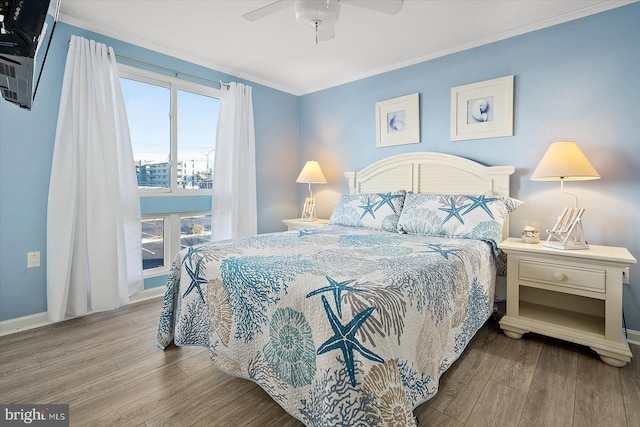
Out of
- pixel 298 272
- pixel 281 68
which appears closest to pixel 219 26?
pixel 281 68

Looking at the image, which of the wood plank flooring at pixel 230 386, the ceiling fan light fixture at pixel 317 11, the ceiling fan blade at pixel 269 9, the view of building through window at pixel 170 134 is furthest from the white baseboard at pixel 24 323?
the ceiling fan light fixture at pixel 317 11

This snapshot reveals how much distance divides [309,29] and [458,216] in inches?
77.5

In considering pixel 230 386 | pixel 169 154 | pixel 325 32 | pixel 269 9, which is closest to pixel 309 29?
pixel 325 32

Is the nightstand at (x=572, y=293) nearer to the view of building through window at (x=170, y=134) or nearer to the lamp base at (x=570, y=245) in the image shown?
the lamp base at (x=570, y=245)

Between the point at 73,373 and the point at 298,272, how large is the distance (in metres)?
1.50

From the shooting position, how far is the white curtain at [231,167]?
344cm

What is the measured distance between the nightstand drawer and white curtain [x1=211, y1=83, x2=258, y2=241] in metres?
2.74

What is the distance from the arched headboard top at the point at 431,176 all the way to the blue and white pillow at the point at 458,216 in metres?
0.30

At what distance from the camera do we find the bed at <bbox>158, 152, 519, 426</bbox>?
109 centimetres

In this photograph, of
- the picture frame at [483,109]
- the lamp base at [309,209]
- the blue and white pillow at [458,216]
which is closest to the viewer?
the blue and white pillow at [458,216]

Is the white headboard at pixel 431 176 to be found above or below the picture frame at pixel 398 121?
below

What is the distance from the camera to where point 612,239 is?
2236 millimetres

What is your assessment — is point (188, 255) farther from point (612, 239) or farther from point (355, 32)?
point (612, 239)

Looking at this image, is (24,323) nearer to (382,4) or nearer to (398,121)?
(382,4)
